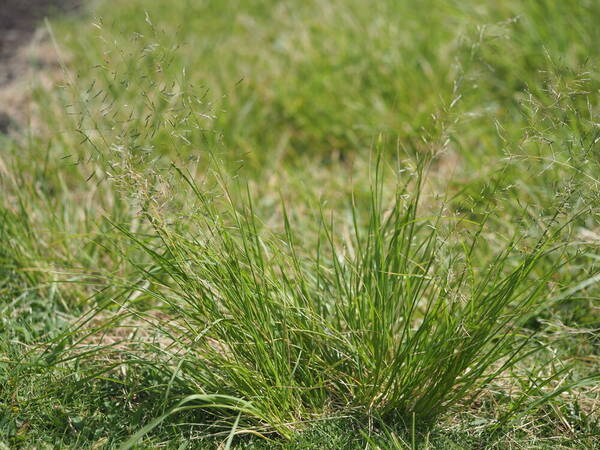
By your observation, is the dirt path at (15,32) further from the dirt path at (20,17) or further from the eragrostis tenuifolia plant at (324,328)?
the eragrostis tenuifolia plant at (324,328)

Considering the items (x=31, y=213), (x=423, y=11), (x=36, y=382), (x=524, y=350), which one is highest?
(x=423, y=11)

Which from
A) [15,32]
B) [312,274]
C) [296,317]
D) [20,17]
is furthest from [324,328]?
[20,17]

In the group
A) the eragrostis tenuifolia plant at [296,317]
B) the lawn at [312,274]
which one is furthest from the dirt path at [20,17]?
the eragrostis tenuifolia plant at [296,317]

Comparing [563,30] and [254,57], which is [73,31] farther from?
[563,30]

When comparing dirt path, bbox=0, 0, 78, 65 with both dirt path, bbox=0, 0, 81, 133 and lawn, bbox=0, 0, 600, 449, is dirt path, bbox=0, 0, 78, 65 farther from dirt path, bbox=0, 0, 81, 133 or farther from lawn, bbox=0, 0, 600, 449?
lawn, bbox=0, 0, 600, 449

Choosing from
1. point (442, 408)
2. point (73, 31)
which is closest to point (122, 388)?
point (442, 408)

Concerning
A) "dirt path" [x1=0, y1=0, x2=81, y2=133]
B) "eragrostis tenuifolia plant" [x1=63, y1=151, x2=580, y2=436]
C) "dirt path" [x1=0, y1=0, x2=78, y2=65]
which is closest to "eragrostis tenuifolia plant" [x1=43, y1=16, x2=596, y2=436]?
"eragrostis tenuifolia plant" [x1=63, y1=151, x2=580, y2=436]
